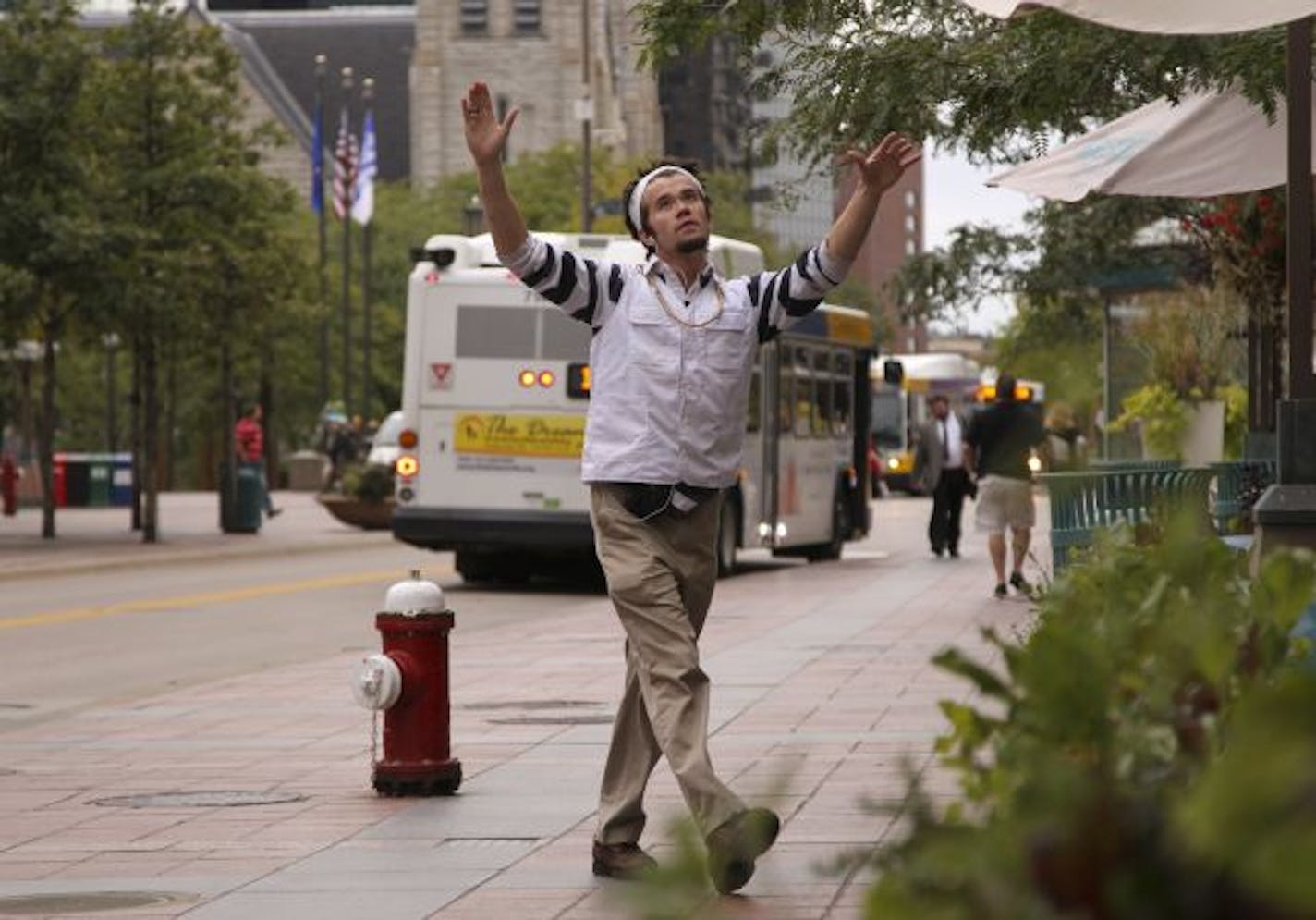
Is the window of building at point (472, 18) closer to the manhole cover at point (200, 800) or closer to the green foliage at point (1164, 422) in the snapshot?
the green foliage at point (1164, 422)

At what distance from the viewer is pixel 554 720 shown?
44.6 feet

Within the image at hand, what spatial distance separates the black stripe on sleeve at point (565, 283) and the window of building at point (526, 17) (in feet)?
446

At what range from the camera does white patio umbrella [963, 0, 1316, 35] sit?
7.65 metres

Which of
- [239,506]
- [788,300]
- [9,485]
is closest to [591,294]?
[788,300]

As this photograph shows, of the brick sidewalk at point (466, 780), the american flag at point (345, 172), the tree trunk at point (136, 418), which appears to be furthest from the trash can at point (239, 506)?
the american flag at point (345, 172)

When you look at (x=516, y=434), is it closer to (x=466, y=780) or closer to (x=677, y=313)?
(x=466, y=780)

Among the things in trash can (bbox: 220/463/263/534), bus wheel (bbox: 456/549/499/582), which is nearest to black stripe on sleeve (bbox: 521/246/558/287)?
bus wheel (bbox: 456/549/499/582)

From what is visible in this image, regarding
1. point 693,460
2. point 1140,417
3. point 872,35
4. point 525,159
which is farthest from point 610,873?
point 525,159

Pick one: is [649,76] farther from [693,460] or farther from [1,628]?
[1,628]

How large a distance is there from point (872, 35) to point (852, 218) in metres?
3.87

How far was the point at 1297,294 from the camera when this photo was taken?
959cm

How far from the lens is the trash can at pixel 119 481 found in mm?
64562

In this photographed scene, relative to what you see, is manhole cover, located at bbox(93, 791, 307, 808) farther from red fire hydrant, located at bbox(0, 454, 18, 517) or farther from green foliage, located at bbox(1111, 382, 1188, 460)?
red fire hydrant, located at bbox(0, 454, 18, 517)

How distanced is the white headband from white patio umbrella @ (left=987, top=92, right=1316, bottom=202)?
4939 millimetres
